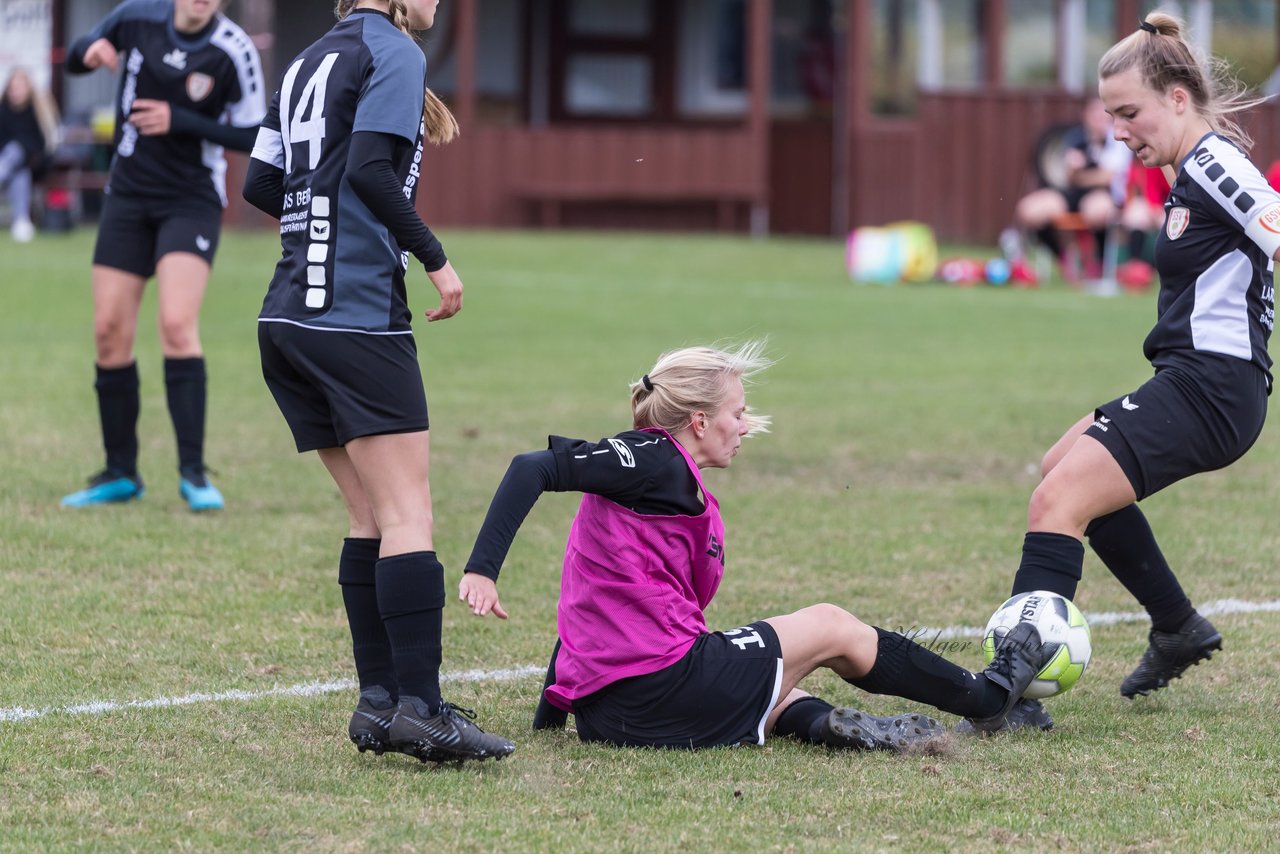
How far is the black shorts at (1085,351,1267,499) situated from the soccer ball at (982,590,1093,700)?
0.35 meters

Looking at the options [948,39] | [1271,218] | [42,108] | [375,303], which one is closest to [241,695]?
[375,303]

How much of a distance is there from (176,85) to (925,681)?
4.24 metres

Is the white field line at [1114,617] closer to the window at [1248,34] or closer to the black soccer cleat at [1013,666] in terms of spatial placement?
the black soccer cleat at [1013,666]

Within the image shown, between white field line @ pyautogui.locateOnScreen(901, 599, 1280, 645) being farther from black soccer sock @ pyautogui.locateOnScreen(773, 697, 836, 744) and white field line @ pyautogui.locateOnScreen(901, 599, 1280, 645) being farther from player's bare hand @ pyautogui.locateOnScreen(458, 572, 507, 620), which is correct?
player's bare hand @ pyautogui.locateOnScreen(458, 572, 507, 620)

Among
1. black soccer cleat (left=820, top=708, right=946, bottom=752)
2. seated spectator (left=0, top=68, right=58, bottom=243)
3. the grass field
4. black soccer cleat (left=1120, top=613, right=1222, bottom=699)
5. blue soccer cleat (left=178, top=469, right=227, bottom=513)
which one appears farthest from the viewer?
seated spectator (left=0, top=68, right=58, bottom=243)

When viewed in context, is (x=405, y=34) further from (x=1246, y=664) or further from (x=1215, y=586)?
(x=1215, y=586)

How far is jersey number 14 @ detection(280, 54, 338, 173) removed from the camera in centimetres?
402

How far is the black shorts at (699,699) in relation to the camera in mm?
4156

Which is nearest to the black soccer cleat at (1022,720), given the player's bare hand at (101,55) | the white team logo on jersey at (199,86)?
the white team logo on jersey at (199,86)

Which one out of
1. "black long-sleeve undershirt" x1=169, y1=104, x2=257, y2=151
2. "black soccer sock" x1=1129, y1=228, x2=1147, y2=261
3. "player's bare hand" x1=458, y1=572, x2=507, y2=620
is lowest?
"black soccer sock" x1=1129, y1=228, x2=1147, y2=261

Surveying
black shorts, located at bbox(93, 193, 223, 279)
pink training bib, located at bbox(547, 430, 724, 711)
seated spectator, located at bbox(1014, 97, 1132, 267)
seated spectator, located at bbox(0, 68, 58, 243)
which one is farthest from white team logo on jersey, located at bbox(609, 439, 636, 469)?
seated spectator, located at bbox(0, 68, 58, 243)

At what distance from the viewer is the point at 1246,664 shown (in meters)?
5.15

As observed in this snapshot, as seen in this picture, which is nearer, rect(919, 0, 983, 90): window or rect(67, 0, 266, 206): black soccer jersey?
rect(67, 0, 266, 206): black soccer jersey

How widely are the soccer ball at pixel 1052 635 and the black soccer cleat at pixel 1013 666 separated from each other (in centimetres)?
2
